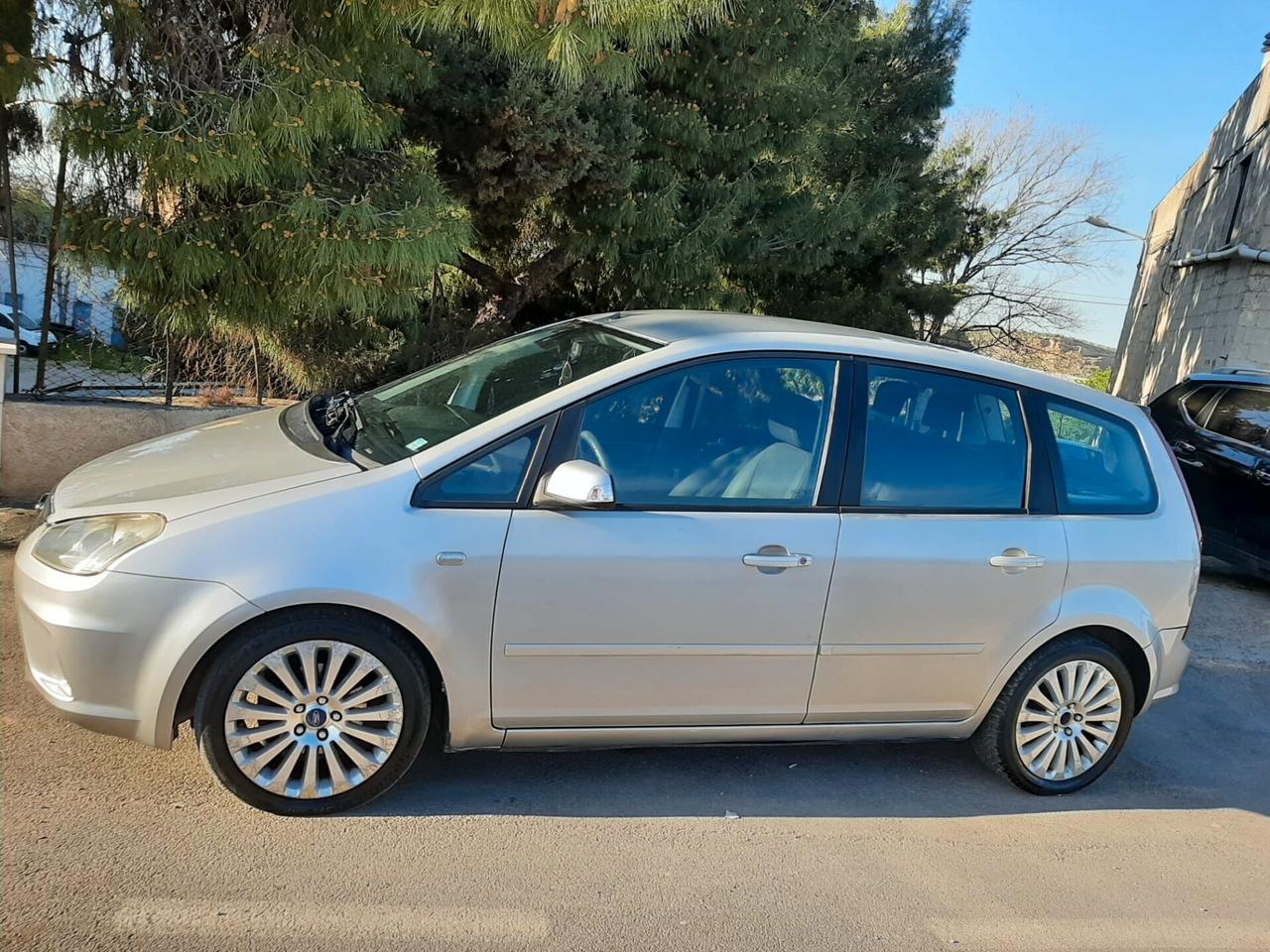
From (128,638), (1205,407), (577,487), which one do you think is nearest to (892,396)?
(577,487)

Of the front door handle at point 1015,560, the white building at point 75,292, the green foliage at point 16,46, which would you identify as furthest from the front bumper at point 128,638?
the white building at point 75,292

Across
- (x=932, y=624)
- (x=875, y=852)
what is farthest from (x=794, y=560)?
(x=875, y=852)

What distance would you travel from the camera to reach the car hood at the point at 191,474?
3104 millimetres

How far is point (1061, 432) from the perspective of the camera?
13.1 feet

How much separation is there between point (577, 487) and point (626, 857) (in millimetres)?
A: 1220

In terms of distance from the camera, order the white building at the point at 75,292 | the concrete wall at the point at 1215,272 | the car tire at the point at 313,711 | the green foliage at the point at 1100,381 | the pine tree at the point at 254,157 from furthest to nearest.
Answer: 1. the green foliage at the point at 1100,381
2. the concrete wall at the point at 1215,272
3. the white building at the point at 75,292
4. the pine tree at the point at 254,157
5. the car tire at the point at 313,711

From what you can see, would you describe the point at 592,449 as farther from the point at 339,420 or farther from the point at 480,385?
the point at 339,420

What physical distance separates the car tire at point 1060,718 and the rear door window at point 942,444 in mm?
676

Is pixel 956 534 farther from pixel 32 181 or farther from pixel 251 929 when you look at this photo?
pixel 32 181

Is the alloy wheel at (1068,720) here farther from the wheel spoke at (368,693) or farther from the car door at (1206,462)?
the car door at (1206,462)

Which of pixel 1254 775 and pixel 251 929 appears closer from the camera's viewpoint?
pixel 251 929

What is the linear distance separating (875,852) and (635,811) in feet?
2.76

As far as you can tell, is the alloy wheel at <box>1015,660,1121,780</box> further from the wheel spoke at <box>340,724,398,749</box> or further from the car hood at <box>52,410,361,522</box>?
the car hood at <box>52,410,361,522</box>

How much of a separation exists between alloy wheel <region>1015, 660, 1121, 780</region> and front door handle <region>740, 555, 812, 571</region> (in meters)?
1.21
